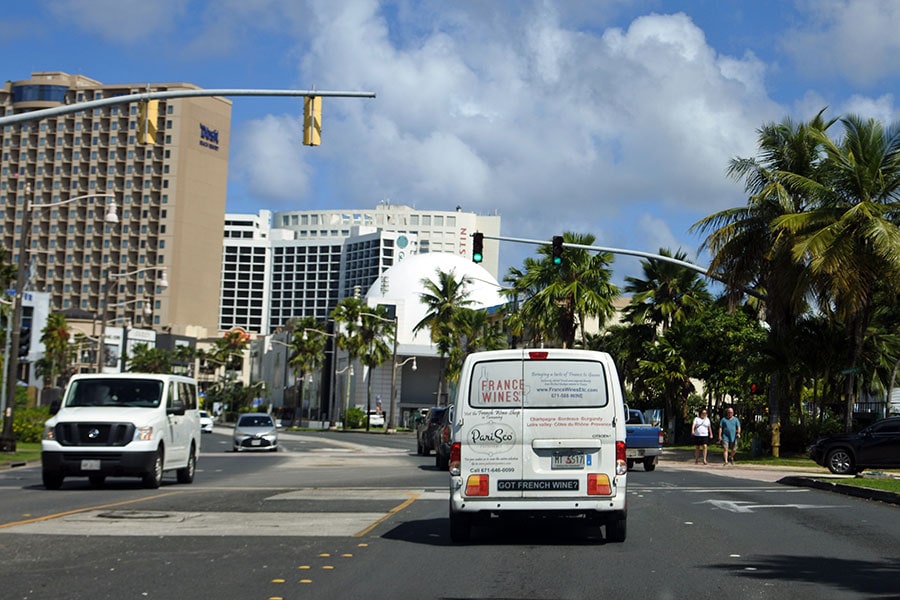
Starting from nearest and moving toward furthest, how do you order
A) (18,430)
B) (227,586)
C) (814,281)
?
(227,586), (814,281), (18,430)

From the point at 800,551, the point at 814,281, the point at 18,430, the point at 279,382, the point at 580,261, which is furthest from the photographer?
the point at 279,382

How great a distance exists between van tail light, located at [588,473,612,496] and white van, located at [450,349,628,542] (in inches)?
0.4

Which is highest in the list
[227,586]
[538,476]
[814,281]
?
[814,281]

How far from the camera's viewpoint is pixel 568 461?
12.3 metres

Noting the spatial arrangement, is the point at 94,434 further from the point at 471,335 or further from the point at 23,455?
the point at 471,335

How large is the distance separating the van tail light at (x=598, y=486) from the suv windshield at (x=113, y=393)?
36.9 ft

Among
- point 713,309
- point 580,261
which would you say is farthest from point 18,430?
point 713,309

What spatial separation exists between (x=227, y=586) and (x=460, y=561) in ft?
8.53

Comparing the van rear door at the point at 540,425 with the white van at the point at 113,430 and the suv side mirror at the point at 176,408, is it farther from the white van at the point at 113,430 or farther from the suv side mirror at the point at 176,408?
the suv side mirror at the point at 176,408

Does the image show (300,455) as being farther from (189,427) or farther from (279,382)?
(279,382)

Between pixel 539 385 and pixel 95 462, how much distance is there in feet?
34.8

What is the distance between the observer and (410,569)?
1055 centimetres

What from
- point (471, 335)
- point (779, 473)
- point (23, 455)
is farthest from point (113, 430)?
point (471, 335)

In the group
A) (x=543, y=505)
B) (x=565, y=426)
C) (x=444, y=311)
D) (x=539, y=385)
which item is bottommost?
(x=543, y=505)
